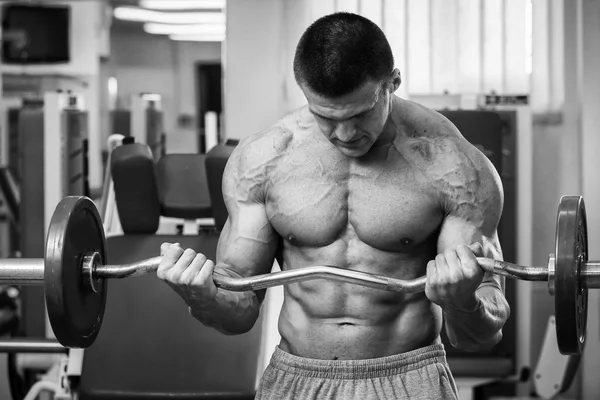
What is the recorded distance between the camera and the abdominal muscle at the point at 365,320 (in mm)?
2066

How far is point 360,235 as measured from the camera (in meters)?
2.07

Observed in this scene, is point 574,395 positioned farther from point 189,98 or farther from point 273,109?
point 189,98

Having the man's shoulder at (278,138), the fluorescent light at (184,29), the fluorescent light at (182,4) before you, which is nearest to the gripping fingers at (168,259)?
the man's shoulder at (278,138)

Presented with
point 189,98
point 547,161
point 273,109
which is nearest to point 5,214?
point 189,98

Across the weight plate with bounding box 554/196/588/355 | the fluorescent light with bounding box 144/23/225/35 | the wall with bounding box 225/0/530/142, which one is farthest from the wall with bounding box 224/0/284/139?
the weight plate with bounding box 554/196/588/355

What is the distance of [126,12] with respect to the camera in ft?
26.6

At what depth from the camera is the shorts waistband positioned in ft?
6.71

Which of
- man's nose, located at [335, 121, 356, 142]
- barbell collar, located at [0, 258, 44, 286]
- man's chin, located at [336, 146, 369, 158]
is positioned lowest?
barbell collar, located at [0, 258, 44, 286]

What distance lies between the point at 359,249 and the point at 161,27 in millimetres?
6384

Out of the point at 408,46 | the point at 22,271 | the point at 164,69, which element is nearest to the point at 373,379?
the point at 22,271

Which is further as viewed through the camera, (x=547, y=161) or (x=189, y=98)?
(x=189, y=98)

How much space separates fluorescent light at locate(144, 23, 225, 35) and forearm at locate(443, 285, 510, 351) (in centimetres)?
586

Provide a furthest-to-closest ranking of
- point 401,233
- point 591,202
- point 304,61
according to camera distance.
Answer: point 591,202
point 401,233
point 304,61

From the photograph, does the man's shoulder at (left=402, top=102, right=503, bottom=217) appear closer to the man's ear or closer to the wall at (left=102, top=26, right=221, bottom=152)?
the man's ear
